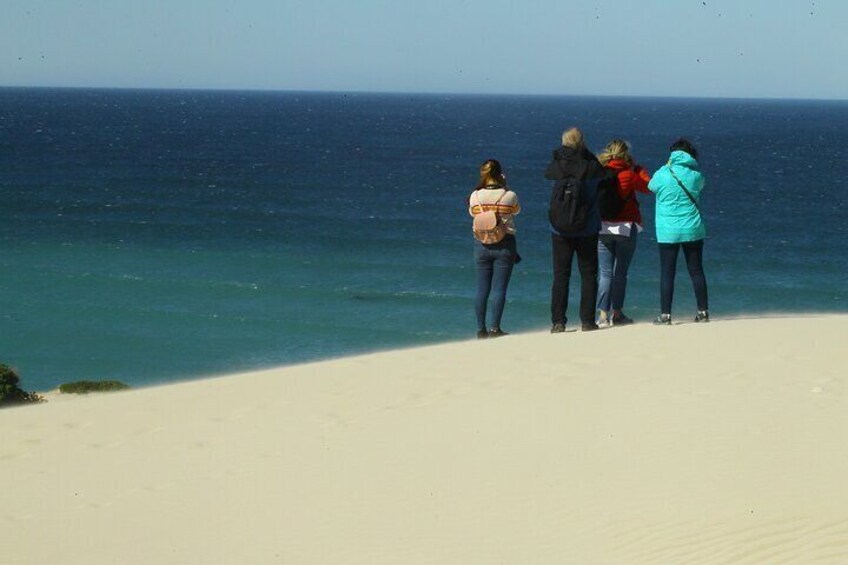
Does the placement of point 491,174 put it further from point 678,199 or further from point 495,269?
point 678,199

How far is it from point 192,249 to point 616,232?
28.8 meters

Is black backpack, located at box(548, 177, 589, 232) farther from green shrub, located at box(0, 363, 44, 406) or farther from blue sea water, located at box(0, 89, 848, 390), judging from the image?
blue sea water, located at box(0, 89, 848, 390)

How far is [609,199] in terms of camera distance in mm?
11969

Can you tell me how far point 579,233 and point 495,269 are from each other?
1.08 m

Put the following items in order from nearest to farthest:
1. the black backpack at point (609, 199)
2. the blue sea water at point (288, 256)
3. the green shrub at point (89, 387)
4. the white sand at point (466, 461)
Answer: the white sand at point (466, 461) < the black backpack at point (609, 199) < the green shrub at point (89, 387) < the blue sea water at point (288, 256)

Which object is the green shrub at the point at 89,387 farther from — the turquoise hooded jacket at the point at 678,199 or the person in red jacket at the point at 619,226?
the turquoise hooded jacket at the point at 678,199

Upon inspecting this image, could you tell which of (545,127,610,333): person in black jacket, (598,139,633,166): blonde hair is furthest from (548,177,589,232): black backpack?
(598,139,633,166): blonde hair

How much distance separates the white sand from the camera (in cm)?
703

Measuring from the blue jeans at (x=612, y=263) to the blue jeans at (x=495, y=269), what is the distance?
0.83m

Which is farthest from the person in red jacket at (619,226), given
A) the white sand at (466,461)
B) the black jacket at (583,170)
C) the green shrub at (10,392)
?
the green shrub at (10,392)

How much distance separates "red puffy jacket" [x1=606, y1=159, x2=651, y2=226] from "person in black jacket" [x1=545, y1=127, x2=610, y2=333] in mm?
252

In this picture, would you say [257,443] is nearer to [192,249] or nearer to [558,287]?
[558,287]

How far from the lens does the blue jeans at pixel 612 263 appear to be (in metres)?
12.2

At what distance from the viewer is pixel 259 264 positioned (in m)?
36.8
